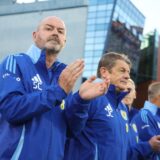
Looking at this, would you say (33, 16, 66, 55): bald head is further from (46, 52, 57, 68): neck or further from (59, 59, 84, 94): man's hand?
(59, 59, 84, 94): man's hand

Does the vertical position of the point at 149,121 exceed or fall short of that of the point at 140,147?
it exceeds it

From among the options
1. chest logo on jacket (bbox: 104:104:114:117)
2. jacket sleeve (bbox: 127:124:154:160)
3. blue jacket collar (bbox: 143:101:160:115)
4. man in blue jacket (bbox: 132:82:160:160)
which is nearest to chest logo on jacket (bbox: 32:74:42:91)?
chest logo on jacket (bbox: 104:104:114:117)

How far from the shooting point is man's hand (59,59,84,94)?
351 centimetres

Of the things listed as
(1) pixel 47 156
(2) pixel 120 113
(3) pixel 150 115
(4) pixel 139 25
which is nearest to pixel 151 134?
(3) pixel 150 115

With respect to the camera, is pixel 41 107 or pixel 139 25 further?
pixel 139 25

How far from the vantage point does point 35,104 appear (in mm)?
3412

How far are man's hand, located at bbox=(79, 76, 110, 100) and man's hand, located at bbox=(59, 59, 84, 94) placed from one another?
0.19 m

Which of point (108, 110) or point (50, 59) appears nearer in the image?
point (50, 59)

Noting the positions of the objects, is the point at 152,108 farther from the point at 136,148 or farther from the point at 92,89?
the point at 92,89

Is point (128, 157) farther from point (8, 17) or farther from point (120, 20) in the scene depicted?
point (8, 17)

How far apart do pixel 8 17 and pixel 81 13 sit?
7.93m

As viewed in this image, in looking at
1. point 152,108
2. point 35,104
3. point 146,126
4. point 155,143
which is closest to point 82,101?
point 35,104

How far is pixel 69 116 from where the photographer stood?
149 inches

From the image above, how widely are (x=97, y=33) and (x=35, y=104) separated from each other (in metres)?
37.1
